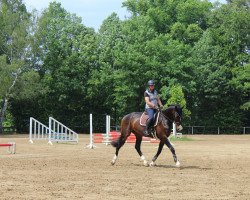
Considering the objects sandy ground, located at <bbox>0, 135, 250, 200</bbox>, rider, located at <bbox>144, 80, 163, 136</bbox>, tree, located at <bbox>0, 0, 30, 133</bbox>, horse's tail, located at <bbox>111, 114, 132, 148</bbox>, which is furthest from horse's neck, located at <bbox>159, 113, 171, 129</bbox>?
tree, located at <bbox>0, 0, 30, 133</bbox>

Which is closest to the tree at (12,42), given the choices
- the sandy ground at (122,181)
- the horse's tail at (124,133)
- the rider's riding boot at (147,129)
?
the horse's tail at (124,133)

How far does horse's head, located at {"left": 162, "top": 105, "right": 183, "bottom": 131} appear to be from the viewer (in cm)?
1687

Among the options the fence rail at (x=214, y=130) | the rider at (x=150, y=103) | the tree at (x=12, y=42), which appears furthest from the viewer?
the fence rail at (x=214, y=130)

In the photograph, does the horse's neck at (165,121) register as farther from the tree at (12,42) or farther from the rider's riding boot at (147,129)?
the tree at (12,42)

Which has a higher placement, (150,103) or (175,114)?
(150,103)

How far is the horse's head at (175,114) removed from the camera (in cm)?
1687

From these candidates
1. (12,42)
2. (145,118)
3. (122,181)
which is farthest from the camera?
(12,42)

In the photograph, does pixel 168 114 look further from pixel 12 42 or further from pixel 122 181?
pixel 12 42

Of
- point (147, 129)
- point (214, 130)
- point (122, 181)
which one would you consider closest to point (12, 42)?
point (214, 130)

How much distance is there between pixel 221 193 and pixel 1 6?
178 ft

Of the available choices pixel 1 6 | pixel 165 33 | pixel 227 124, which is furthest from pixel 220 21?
pixel 1 6

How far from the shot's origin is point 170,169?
51.9 ft

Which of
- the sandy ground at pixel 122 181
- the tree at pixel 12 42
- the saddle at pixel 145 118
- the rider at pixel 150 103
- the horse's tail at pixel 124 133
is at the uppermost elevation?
the tree at pixel 12 42

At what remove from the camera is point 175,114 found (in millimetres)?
16906
